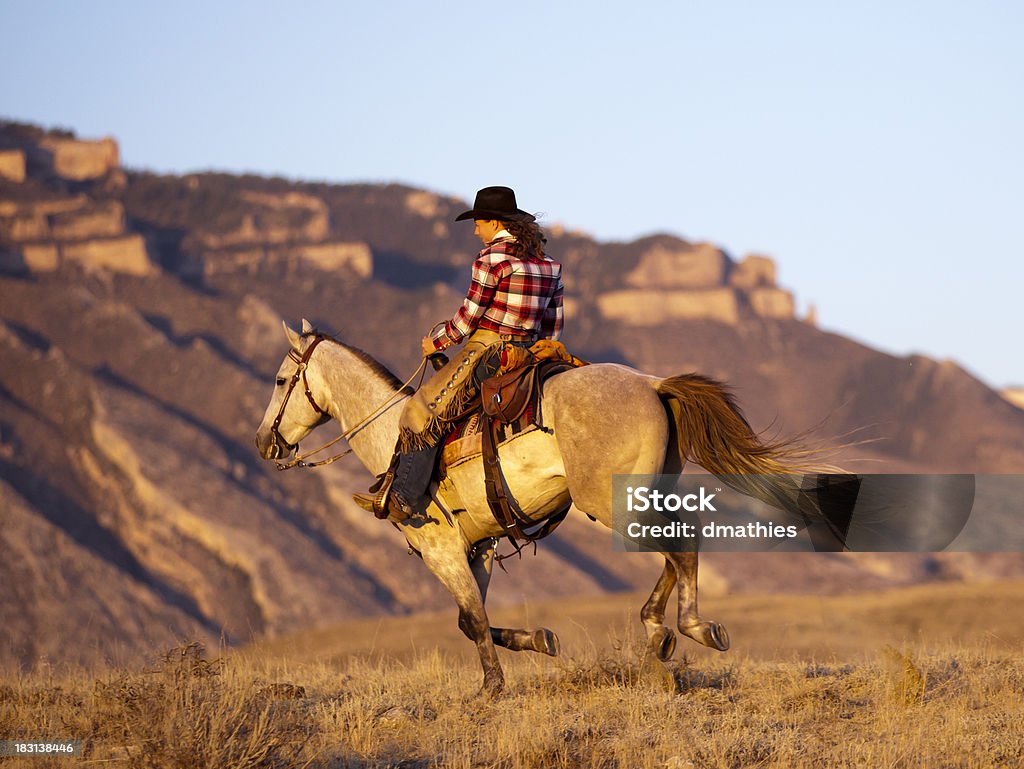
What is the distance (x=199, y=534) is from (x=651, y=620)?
68923 millimetres

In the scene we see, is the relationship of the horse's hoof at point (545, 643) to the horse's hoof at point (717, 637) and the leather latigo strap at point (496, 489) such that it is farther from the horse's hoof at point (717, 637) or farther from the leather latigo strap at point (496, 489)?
the horse's hoof at point (717, 637)

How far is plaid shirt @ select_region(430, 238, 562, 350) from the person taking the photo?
9492 millimetres

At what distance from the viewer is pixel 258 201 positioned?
454ft

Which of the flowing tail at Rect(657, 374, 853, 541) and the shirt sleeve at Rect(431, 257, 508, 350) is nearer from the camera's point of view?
the flowing tail at Rect(657, 374, 853, 541)

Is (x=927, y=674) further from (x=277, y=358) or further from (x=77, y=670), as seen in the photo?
(x=277, y=358)

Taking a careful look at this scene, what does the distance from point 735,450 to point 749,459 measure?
0.11 metres

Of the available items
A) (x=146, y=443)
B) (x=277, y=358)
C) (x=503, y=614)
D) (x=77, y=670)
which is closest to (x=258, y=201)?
(x=277, y=358)

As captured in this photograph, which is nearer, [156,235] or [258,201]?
[156,235]

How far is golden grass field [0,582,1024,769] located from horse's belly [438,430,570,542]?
3.97 ft

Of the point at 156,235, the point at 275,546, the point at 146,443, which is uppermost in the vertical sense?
the point at 156,235

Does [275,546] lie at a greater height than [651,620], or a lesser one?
lesser

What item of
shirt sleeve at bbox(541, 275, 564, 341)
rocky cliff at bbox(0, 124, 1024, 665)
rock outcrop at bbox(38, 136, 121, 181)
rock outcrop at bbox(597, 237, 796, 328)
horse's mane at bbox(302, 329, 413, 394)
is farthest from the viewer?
rock outcrop at bbox(597, 237, 796, 328)

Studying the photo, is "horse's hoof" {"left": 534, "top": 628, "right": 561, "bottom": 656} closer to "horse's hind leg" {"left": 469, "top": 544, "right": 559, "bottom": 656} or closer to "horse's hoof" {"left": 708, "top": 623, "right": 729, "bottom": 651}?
"horse's hind leg" {"left": 469, "top": 544, "right": 559, "bottom": 656}

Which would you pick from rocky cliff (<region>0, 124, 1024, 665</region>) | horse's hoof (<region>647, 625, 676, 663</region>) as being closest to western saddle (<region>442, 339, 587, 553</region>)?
horse's hoof (<region>647, 625, 676, 663</region>)
